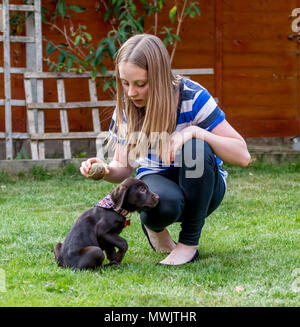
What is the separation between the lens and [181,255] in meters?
3.35

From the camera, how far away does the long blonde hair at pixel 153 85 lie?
308 centimetres

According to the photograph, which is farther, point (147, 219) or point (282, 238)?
point (282, 238)

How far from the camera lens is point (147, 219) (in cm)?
333

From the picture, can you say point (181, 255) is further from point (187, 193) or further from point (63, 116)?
point (63, 116)

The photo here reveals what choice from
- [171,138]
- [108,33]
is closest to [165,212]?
[171,138]

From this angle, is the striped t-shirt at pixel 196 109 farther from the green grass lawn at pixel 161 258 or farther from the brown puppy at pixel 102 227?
the green grass lawn at pixel 161 258

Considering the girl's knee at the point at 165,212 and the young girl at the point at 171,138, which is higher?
the young girl at the point at 171,138

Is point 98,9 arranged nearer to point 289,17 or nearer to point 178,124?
point 289,17

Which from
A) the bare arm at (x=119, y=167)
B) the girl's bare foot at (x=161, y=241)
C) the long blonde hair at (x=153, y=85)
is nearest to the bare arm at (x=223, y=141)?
the long blonde hair at (x=153, y=85)

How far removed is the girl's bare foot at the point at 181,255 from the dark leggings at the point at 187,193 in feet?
0.10

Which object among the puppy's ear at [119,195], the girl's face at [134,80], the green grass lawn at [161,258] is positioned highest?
the girl's face at [134,80]

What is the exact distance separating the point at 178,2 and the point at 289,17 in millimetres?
1650

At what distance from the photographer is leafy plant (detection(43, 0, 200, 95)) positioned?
7.46 meters
